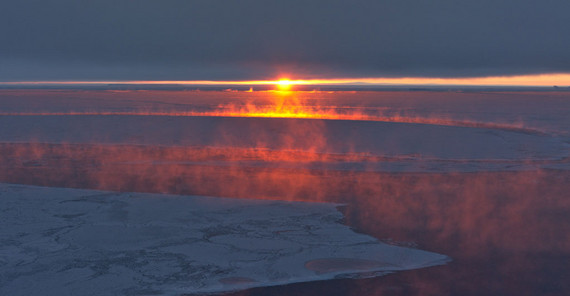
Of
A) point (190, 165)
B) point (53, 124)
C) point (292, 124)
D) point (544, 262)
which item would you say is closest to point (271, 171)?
point (190, 165)

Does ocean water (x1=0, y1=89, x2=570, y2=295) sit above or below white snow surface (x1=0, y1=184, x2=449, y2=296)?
above

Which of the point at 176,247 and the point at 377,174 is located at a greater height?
the point at 377,174

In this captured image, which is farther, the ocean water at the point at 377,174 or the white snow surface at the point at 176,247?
the ocean water at the point at 377,174

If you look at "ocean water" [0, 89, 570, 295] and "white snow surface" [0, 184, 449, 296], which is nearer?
"white snow surface" [0, 184, 449, 296]

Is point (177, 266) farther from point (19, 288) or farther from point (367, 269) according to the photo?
point (367, 269)

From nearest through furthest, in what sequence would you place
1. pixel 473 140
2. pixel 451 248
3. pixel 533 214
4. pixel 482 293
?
pixel 482 293, pixel 451 248, pixel 533 214, pixel 473 140
